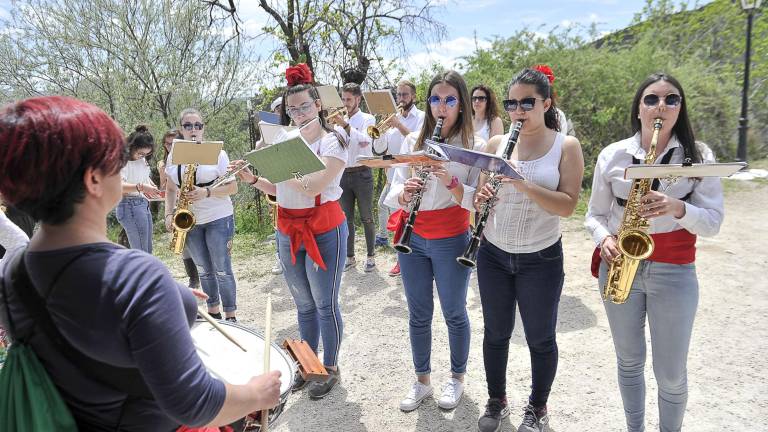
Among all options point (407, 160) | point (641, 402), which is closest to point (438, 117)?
point (407, 160)

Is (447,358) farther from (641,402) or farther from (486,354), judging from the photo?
(641,402)

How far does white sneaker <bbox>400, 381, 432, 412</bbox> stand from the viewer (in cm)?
337

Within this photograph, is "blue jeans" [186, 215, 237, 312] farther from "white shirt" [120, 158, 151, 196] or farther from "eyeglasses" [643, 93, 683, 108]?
"eyeglasses" [643, 93, 683, 108]

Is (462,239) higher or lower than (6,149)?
lower

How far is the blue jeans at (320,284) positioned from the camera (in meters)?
3.39

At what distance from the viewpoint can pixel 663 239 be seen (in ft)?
7.89

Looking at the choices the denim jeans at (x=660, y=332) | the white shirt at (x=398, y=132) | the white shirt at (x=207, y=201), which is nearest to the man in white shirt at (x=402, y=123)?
the white shirt at (x=398, y=132)

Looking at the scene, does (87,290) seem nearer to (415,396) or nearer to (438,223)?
(438,223)

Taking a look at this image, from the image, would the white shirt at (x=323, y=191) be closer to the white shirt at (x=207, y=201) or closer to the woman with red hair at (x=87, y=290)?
the white shirt at (x=207, y=201)

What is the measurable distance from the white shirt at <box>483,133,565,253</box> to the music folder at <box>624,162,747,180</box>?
1.77 ft

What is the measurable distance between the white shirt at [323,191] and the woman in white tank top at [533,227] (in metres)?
1.00

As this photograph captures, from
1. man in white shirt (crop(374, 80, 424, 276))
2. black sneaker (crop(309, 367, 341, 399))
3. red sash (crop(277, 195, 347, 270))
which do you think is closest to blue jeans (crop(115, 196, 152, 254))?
man in white shirt (crop(374, 80, 424, 276))

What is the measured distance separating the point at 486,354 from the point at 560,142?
52.9 inches

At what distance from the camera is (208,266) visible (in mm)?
4527
